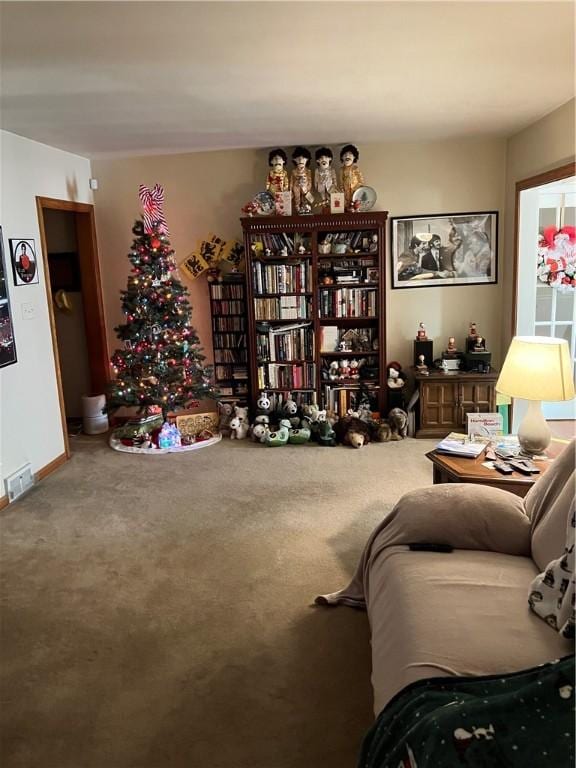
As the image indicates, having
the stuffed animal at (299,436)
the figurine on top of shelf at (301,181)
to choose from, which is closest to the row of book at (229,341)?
the stuffed animal at (299,436)

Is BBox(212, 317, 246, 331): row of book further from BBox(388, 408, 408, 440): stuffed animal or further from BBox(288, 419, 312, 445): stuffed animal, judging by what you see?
BBox(388, 408, 408, 440): stuffed animal

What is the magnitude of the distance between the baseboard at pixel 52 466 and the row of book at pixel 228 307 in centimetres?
183

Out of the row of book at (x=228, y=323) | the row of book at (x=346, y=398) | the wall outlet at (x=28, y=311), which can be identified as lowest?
the row of book at (x=346, y=398)

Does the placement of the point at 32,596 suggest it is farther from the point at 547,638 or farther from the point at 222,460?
the point at 547,638

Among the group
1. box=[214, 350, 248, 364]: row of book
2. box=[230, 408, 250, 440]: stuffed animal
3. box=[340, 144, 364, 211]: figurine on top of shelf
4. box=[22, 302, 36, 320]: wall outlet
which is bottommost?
box=[230, 408, 250, 440]: stuffed animal

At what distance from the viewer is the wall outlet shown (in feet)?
14.5

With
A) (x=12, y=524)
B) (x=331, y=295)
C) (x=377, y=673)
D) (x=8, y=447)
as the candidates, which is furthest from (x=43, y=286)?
(x=377, y=673)

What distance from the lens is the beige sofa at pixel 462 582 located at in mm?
1684

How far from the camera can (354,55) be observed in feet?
9.21

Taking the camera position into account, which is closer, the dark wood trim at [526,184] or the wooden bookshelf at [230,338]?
the dark wood trim at [526,184]

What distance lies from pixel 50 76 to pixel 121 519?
→ 98.6 inches

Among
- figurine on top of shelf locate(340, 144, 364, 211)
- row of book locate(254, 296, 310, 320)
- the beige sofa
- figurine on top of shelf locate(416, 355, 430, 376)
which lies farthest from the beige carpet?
figurine on top of shelf locate(340, 144, 364, 211)

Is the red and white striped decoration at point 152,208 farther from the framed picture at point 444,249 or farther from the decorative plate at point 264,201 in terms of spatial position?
the framed picture at point 444,249

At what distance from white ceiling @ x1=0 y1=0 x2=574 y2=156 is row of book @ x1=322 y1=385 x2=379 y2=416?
2.20 meters
